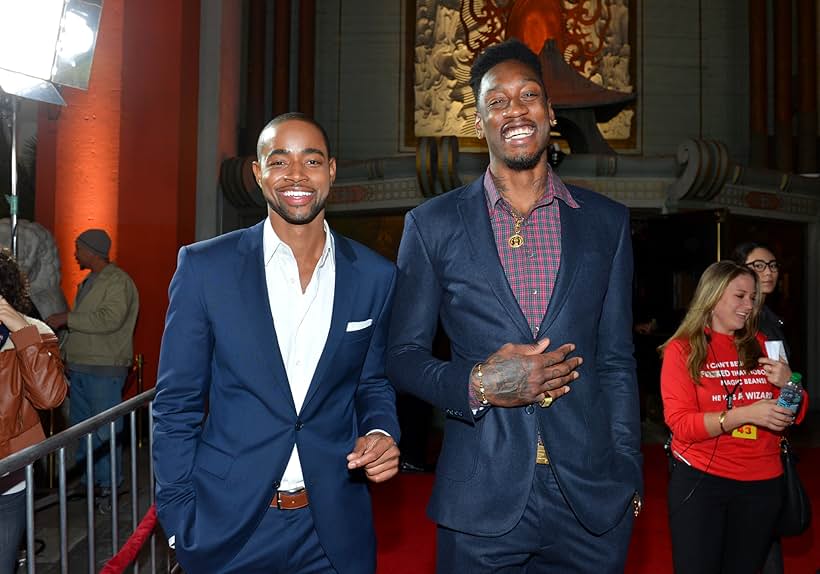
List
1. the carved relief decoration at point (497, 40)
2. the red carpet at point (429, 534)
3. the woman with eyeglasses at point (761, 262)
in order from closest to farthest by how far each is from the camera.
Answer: the woman with eyeglasses at point (761, 262) < the red carpet at point (429, 534) < the carved relief decoration at point (497, 40)

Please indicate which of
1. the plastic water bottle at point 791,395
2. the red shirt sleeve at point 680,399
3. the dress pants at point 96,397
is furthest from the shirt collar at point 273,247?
the dress pants at point 96,397

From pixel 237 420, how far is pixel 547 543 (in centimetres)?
81

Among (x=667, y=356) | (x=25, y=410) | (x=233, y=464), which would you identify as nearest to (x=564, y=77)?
(x=667, y=356)

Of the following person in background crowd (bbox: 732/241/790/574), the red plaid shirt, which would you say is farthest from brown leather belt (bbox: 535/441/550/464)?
person in background crowd (bbox: 732/241/790/574)

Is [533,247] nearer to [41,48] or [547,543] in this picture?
[547,543]

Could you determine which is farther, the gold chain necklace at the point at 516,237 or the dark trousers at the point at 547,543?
the gold chain necklace at the point at 516,237

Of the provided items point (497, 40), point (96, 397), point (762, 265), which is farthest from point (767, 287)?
point (497, 40)

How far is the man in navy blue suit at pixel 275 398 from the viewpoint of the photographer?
2.04m

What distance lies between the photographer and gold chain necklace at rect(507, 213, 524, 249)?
81.7 inches

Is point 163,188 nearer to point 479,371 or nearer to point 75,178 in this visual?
point 75,178

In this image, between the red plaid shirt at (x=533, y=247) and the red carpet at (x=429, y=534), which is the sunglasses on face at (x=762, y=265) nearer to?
the red carpet at (x=429, y=534)

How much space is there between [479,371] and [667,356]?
1.53m

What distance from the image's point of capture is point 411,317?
2.08 metres

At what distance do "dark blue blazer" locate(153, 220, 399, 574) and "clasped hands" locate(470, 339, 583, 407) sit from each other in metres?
0.37
